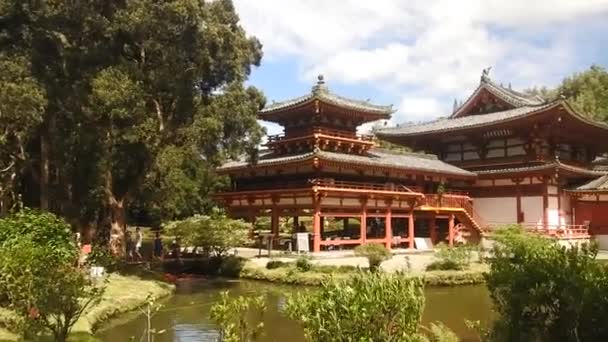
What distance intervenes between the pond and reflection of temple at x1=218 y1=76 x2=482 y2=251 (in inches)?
322

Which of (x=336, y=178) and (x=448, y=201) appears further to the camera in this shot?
(x=448, y=201)

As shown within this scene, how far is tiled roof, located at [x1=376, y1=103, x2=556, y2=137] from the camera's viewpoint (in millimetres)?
39938

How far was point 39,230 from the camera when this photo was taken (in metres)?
15.0

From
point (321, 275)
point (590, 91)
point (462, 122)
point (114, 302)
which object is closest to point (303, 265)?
point (321, 275)

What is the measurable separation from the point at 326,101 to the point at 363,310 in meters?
27.6

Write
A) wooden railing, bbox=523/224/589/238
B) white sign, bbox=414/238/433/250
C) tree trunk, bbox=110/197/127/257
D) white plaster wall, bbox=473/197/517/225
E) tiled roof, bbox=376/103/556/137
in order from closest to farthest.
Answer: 1. tree trunk, bbox=110/197/127/257
2. white sign, bbox=414/238/433/250
3. wooden railing, bbox=523/224/589/238
4. tiled roof, bbox=376/103/556/137
5. white plaster wall, bbox=473/197/517/225

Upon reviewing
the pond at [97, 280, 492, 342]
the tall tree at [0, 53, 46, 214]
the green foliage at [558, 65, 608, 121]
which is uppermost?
the green foliage at [558, 65, 608, 121]

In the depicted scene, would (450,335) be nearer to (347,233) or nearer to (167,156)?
(167,156)

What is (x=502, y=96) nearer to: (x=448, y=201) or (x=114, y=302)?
(x=448, y=201)

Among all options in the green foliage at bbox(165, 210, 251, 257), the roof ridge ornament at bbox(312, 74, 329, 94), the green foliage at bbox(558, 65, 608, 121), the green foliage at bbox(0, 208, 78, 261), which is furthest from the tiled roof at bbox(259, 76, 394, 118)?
the green foliage at bbox(558, 65, 608, 121)

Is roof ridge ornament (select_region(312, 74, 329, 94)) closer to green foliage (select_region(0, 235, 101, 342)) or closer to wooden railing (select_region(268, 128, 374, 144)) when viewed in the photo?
wooden railing (select_region(268, 128, 374, 144))

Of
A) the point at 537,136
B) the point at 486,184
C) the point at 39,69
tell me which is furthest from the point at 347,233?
the point at 39,69

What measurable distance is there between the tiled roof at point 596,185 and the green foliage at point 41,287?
3472cm

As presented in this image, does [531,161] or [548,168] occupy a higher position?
[531,161]
